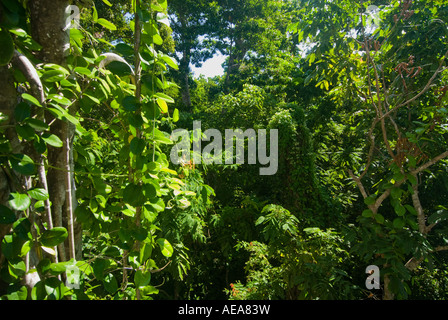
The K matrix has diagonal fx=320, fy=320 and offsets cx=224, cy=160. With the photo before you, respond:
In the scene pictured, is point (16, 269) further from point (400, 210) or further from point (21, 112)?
point (400, 210)

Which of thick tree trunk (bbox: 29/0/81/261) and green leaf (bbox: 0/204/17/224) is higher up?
thick tree trunk (bbox: 29/0/81/261)

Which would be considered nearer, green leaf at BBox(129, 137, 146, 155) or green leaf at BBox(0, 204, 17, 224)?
green leaf at BBox(0, 204, 17, 224)

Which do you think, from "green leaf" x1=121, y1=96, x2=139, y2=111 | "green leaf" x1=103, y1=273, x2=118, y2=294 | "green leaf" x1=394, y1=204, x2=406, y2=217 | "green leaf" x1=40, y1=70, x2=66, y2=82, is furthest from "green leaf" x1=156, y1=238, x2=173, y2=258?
"green leaf" x1=394, y1=204, x2=406, y2=217

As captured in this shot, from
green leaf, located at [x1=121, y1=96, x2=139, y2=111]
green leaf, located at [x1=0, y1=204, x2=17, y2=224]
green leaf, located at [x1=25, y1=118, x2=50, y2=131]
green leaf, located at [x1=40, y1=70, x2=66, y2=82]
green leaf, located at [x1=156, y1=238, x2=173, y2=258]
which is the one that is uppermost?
green leaf, located at [x1=40, y1=70, x2=66, y2=82]

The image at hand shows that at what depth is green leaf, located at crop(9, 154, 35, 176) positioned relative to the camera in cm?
64

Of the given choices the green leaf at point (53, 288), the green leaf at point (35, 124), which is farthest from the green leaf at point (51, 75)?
the green leaf at point (53, 288)

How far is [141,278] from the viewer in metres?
0.91

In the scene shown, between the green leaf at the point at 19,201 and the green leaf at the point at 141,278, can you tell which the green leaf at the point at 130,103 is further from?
the green leaf at the point at 141,278

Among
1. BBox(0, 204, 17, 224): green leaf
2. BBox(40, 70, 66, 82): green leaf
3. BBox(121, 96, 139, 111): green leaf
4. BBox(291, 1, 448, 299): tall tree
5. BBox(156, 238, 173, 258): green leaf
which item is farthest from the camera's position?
BBox(291, 1, 448, 299): tall tree

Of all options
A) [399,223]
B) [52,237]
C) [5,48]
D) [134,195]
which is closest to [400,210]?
[399,223]

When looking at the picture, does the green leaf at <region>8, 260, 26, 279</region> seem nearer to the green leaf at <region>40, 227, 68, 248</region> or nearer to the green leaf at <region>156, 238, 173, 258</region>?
the green leaf at <region>40, 227, 68, 248</region>

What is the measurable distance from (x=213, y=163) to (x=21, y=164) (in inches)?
122

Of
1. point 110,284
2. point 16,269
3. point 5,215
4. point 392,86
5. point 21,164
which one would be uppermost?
point 392,86
